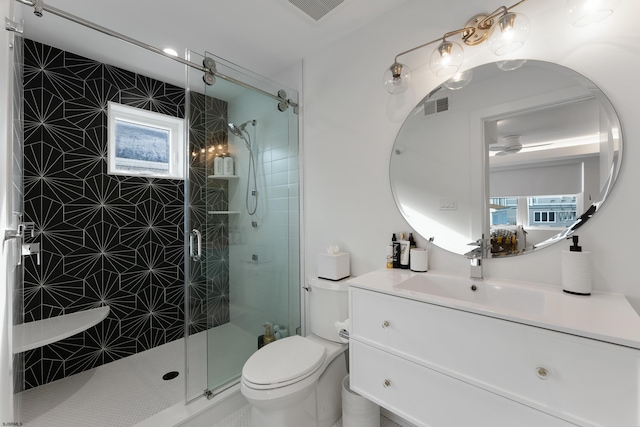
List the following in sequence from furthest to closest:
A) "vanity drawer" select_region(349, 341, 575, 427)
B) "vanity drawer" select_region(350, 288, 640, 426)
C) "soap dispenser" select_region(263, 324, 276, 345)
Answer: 1. "soap dispenser" select_region(263, 324, 276, 345)
2. "vanity drawer" select_region(349, 341, 575, 427)
3. "vanity drawer" select_region(350, 288, 640, 426)

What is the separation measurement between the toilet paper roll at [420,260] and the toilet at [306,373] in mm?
478

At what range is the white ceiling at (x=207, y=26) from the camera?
1.59 m

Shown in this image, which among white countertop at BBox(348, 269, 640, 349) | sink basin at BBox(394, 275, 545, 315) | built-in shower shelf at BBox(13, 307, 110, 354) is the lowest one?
built-in shower shelf at BBox(13, 307, 110, 354)

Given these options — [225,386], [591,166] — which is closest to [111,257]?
[225,386]

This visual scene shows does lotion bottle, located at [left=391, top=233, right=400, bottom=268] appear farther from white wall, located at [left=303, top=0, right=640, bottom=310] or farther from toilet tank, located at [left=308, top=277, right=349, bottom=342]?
toilet tank, located at [left=308, top=277, right=349, bottom=342]

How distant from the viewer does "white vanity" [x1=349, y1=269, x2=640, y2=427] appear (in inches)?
29.2

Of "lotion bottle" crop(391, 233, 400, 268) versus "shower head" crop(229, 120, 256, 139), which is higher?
"shower head" crop(229, 120, 256, 139)

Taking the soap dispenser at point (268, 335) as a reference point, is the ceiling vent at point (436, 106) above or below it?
above

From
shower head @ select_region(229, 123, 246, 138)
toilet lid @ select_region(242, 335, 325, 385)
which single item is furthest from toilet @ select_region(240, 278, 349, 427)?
shower head @ select_region(229, 123, 246, 138)

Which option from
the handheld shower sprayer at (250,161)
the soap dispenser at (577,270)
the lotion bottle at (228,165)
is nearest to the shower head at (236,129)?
the handheld shower sprayer at (250,161)

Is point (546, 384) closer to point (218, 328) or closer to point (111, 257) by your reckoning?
point (218, 328)

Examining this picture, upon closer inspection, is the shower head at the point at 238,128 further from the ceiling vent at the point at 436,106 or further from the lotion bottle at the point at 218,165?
the ceiling vent at the point at 436,106

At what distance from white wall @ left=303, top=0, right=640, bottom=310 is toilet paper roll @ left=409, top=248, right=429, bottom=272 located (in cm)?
7

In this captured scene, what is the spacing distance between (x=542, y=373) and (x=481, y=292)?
45 cm
